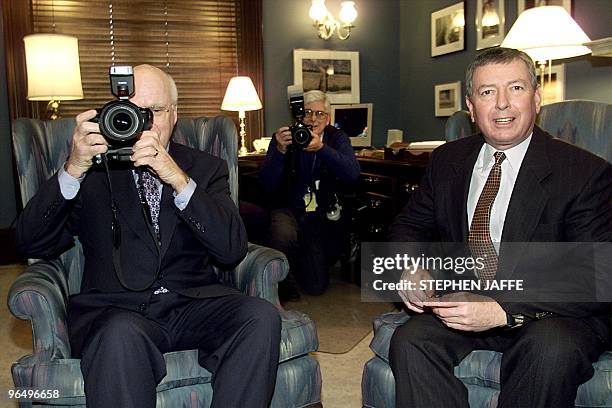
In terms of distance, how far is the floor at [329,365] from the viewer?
7.22 ft

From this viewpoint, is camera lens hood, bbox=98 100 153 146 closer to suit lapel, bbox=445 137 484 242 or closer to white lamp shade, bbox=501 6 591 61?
suit lapel, bbox=445 137 484 242

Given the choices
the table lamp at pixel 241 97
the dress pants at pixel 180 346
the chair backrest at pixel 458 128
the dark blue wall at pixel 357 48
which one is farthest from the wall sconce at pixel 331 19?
the dress pants at pixel 180 346

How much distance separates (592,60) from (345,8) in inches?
79.4

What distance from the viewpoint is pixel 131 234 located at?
5.71ft

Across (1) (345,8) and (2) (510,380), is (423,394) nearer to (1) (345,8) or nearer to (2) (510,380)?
(2) (510,380)

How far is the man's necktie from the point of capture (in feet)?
5.50

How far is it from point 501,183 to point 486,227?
129 millimetres

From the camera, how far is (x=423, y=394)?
1498mm

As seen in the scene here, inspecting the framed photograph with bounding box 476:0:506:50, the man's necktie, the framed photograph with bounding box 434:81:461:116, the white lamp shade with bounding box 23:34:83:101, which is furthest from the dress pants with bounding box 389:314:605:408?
the framed photograph with bounding box 434:81:461:116

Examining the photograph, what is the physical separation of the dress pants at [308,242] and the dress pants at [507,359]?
64.9 inches

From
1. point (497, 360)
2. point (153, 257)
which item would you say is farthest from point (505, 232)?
point (153, 257)

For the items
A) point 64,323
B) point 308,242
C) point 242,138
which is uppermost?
point 242,138

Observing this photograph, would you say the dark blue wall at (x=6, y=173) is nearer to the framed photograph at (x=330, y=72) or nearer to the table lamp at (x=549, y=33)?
the framed photograph at (x=330, y=72)

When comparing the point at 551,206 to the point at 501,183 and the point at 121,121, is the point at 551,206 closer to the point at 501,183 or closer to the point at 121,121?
the point at 501,183
